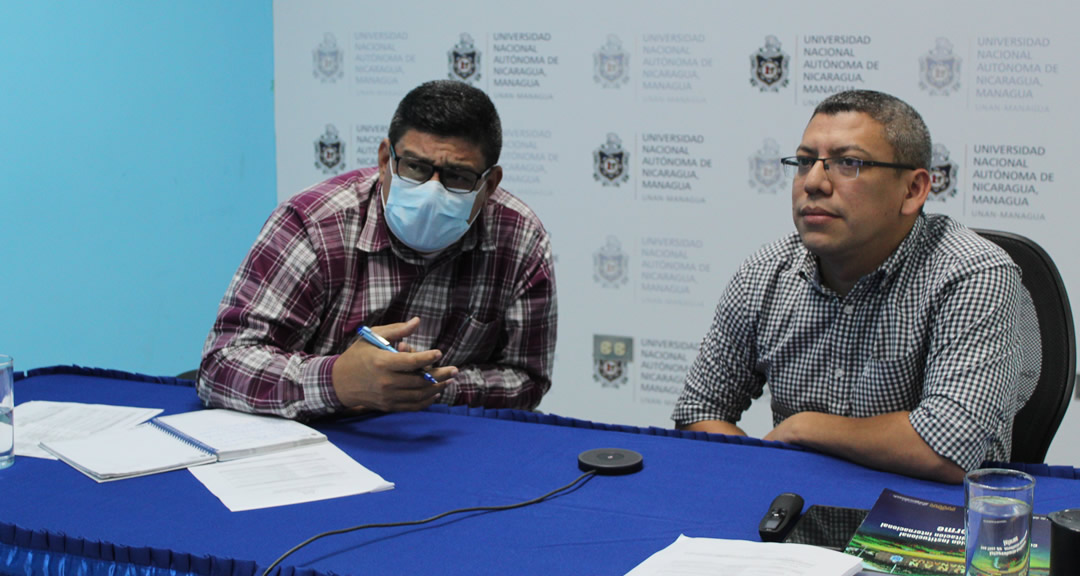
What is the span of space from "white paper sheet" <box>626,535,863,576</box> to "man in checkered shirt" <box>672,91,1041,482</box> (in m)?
0.45

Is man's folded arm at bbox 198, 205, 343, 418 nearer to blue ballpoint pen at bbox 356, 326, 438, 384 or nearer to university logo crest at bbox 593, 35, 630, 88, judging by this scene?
blue ballpoint pen at bbox 356, 326, 438, 384

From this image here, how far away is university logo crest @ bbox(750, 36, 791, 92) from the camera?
3.42m

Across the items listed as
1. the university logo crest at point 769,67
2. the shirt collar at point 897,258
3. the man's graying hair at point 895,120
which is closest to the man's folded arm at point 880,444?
the shirt collar at point 897,258

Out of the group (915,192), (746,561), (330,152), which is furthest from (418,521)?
(330,152)

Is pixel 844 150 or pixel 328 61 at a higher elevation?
pixel 328 61

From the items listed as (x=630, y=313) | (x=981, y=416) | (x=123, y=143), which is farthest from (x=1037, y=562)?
(x=123, y=143)

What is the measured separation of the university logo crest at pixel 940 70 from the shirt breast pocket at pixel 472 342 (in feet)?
5.57

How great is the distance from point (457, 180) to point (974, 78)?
1.85 m

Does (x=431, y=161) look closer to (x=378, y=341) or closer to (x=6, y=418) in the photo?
(x=378, y=341)

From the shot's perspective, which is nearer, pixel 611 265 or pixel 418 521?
A: pixel 418 521

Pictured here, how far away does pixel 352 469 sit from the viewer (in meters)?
1.78

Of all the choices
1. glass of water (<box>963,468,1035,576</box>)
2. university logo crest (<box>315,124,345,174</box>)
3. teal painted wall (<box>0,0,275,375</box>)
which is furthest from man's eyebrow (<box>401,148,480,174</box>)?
university logo crest (<box>315,124,345,174</box>)

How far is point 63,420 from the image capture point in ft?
6.81

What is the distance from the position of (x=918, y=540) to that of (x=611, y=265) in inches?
94.0
